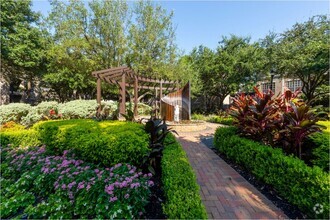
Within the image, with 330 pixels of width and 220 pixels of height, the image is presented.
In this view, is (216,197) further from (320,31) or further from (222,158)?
(320,31)

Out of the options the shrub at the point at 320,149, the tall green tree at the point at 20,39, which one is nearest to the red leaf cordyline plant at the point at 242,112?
the shrub at the point at 320,149

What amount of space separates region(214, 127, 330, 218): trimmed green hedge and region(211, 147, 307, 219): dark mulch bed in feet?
0.32

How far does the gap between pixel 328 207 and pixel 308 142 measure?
1.53 metres

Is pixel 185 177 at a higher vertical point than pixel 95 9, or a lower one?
lower

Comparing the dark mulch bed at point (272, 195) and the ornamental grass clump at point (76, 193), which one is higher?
the ornamental grass clump at point (76, 193)

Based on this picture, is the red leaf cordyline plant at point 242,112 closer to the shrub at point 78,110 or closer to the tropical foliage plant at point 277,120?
the tropical foliage plant at point 277,120

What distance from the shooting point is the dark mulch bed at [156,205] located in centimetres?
236

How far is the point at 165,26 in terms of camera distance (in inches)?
597

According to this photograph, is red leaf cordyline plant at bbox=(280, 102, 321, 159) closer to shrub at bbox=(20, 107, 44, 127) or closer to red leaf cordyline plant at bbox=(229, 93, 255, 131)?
red leaf cordyline plant at bbox=(229, 93, 255, 131)

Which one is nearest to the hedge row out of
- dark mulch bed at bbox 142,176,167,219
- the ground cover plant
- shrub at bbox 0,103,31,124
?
dark mulch bed at bbox 142,176,167,219

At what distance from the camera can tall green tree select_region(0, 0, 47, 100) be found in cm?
1326

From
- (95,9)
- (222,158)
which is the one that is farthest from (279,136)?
(95,9)

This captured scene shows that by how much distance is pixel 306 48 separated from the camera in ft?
36.0

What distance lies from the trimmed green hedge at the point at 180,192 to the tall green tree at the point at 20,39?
52.2 ft
